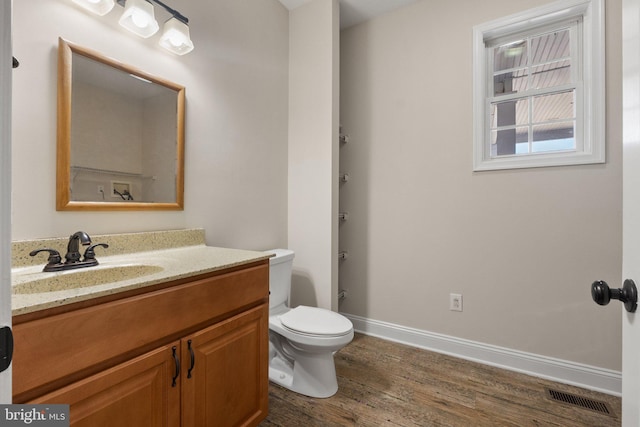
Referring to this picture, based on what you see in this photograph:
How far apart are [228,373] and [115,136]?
1.21m

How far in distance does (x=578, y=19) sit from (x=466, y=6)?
701 mm

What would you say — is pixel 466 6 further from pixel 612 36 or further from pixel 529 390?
pixel 529 390

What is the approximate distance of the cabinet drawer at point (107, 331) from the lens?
0.69 meters

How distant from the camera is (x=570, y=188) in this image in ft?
6.00

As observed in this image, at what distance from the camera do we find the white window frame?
68.4 inches

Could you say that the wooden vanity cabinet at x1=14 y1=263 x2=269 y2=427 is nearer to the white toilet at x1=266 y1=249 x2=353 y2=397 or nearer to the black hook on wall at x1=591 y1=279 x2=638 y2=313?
the white toilet at x1=266 y1=249 x2=353 y2=397

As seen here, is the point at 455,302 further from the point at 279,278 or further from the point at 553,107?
the point at 553,107

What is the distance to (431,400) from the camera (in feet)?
5.38

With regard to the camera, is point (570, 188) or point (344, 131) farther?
point (344, 131)

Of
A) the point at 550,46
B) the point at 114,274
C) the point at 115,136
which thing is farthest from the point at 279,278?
the point at 550,46

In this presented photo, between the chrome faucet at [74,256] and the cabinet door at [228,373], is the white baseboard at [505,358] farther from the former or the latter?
the chrome faucet at [74,256]

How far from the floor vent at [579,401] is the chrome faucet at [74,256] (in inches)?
97.7

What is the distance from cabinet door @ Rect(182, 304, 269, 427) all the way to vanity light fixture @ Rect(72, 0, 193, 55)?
142cm

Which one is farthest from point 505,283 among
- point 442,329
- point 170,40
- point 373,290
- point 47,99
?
point 47,99
